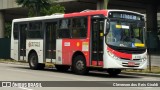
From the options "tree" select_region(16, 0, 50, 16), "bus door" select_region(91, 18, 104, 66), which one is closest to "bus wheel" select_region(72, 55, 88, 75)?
"bus door" select_region(91, 18, 104, 66)

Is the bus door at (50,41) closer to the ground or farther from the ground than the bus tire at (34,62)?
farther from the ground

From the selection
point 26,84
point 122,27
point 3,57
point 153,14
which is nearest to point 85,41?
point 122,27

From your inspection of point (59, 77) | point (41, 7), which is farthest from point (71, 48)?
point (41, 7)

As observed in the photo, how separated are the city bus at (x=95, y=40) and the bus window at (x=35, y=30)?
15 centimetres

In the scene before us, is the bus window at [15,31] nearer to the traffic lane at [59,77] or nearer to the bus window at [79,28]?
the traffic lane at [59,77]

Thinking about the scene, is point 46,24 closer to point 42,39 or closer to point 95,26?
point 42,39

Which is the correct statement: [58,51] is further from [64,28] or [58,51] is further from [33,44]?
[33,44]

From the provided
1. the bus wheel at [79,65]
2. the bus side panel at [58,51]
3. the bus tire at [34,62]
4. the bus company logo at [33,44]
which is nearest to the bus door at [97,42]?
the bus wheel at [79,65]

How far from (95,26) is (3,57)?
75.6ft

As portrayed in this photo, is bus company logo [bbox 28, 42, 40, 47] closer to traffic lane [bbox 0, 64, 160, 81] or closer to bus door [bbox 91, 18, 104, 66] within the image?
traffic lane [bbox 0, 64, 160, 81]

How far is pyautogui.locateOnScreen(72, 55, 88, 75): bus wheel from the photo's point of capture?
A: 1956 centimetres

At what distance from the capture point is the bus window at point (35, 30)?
23198 mm

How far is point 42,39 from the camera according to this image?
22.9 m

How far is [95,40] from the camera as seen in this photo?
1891cm
